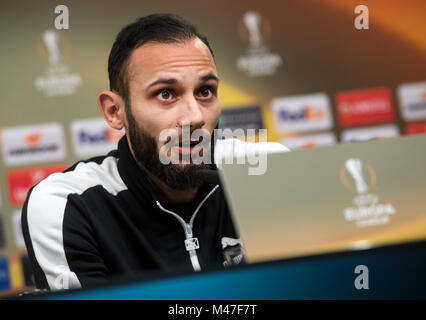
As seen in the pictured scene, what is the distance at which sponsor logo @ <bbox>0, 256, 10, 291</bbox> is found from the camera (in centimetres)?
331

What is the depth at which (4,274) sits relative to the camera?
10.9 feet

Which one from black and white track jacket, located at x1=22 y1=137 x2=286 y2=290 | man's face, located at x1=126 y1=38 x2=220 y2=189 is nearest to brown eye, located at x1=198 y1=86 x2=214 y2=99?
man's face, located at x1=126 y1=38 x2=220 y2=189

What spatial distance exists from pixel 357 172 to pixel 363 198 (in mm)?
40

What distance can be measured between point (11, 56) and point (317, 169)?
2954mm

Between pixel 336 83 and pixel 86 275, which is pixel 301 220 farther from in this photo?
pixel 336 83

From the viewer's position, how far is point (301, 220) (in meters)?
0.75

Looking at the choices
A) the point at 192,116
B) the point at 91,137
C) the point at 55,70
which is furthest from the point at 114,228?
the point at 55,70

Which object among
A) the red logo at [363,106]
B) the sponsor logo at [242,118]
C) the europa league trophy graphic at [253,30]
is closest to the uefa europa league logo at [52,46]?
the sponsor logo at [242,118]

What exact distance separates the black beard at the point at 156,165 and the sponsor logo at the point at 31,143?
203cm

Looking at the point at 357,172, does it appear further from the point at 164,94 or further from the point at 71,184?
the point at 71,184

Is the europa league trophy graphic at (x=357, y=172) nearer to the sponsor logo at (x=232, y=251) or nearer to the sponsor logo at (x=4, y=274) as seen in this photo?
the sponsor logo at (x=232, y=251)

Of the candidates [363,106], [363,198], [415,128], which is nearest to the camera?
[363,198]

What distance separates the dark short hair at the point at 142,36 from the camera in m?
1.41

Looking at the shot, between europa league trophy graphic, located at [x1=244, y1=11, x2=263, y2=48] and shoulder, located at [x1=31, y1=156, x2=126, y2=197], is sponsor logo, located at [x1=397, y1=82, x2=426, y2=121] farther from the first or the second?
shoulder, located at [x1=31, y1=156, x2=126, y2=197]
